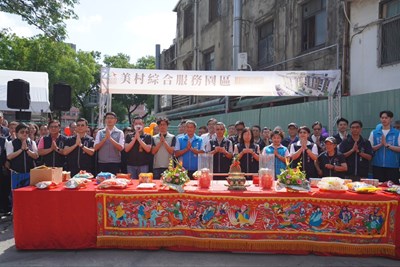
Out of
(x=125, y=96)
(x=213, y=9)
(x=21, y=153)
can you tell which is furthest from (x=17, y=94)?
(x=125, y=96)

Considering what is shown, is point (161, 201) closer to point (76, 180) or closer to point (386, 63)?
point (76, 180)

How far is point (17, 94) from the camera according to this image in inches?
303

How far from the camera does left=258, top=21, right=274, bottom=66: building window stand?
1220 centimetres

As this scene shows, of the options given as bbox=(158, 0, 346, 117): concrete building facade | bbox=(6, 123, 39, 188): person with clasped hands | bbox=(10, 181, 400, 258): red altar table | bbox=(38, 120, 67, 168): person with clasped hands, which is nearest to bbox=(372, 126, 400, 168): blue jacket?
bbox=(10, 181, 400, 258): red altar table

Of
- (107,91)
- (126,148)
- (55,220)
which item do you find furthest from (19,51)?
(55,220)

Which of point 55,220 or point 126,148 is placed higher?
point 126,148

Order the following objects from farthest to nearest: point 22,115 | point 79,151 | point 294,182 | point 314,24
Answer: point 314,24 → point 22,115 → point 79,151 → point 294,182

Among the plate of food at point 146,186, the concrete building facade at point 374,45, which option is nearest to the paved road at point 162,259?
the plate of food at point 146,186

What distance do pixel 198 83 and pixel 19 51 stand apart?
14.1m

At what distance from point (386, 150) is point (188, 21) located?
1506cm

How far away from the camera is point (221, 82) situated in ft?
26.3

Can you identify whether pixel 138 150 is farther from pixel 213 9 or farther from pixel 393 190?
pixel 213 9

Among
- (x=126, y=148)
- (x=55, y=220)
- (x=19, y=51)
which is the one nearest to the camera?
(x=55, y=220)

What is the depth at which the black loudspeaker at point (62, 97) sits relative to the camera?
7508 millimetres
